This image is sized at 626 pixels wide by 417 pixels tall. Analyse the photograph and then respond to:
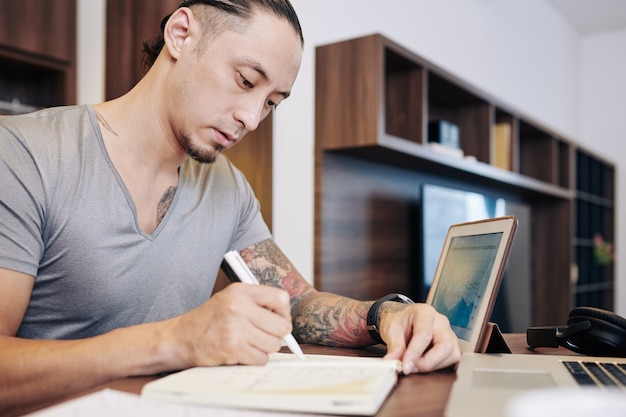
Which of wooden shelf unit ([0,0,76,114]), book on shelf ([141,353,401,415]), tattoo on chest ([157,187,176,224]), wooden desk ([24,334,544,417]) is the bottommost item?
wooden desk ([24,334,544,417])

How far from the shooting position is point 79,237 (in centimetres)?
107

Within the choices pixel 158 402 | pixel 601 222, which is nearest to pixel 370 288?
pixel 158 402

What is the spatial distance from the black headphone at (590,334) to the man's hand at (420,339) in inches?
10.0

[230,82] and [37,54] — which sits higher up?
[37,54]

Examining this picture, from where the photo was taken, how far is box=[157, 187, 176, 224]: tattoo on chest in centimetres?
123

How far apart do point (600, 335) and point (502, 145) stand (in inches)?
100

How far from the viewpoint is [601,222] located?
211 inches

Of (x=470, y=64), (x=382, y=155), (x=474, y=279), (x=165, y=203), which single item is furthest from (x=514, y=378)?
(x=470, y=64)

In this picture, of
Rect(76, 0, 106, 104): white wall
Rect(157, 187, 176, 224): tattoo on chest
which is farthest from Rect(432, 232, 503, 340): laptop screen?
Rect(76, 0, 106, 104): white wall

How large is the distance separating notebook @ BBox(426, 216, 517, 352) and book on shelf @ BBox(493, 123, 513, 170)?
2362 millimetres

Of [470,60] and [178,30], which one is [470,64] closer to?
[470,60]

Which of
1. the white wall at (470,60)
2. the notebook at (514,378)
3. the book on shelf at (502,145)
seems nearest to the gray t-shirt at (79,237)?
the notebook at (514,378)

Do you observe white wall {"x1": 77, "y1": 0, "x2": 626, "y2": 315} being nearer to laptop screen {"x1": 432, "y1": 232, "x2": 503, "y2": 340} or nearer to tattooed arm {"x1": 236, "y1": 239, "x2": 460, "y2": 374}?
tattooed arm {"x1": 236, "y1": 239, "x2": 460, "y2": 374}

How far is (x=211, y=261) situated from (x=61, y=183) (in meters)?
0.37
